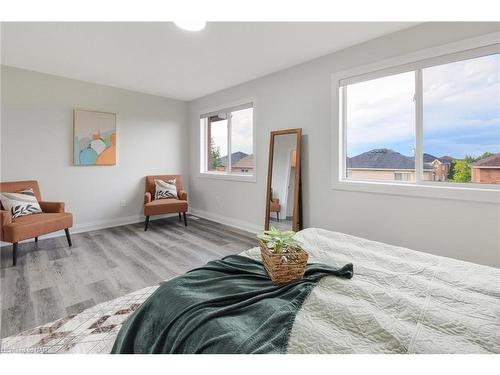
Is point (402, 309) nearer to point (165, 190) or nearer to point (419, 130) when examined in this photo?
point (419, 130)

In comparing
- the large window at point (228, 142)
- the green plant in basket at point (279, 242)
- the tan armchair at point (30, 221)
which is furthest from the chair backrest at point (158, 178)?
the green plant in basket at point (279, 242)

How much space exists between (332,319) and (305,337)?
→ 0.54 ft

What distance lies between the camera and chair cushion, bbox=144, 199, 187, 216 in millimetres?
4121

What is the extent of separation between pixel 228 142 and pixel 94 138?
2251 mm

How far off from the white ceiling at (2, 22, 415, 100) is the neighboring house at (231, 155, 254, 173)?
4.24ft

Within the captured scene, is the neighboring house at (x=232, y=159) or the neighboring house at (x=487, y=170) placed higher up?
the neighboring house at (x=232, y=159)

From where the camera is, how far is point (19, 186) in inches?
129

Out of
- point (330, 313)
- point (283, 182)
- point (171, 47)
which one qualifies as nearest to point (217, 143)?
point (283, 182)

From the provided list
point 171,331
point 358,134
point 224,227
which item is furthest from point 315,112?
point 171,331

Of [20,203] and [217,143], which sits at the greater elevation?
[217,143]

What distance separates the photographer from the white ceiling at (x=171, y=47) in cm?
241

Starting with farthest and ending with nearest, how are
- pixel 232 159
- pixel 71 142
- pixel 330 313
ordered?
pixel 232 159, pixel 71 142, pixel 330 313

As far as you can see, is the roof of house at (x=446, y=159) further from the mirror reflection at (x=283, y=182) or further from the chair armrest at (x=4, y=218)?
the chair armrest at (x=4, y=218)

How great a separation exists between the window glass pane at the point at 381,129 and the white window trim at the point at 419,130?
0.09 metres
